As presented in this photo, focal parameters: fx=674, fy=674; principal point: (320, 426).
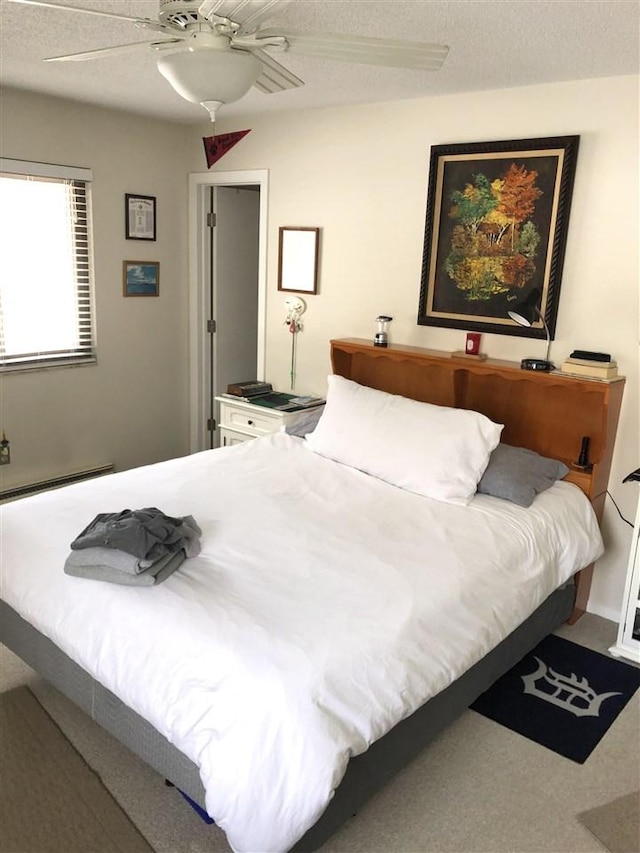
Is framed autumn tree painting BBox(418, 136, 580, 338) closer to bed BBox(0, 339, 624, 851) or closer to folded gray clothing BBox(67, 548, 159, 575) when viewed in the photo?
bed BBox(0, 339, 624, 851)

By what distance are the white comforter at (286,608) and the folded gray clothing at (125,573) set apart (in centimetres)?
3

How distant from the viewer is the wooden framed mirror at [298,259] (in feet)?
13.0

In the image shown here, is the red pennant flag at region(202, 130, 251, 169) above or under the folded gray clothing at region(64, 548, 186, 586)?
above

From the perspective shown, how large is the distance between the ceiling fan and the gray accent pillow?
5.43ft

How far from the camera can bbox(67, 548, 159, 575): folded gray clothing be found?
2.02 m

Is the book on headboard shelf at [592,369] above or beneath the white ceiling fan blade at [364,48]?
beneath

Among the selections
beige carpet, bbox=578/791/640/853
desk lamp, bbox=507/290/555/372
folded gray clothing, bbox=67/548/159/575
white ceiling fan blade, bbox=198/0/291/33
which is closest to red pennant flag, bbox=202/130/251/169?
desk lamp, bbox=507/290/555/372

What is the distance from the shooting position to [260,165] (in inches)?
163

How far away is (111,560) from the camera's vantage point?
2043 millimetres

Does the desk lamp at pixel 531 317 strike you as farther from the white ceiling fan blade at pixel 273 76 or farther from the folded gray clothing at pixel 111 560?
the folded gray clothing at pixel 111 560

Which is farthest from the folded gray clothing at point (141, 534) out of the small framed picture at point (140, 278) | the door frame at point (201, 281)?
the small framed picture at point (140, 278)

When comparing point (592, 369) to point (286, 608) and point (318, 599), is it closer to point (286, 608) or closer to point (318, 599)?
point (318, 599)

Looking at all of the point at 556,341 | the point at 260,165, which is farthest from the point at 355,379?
the point at 260,165

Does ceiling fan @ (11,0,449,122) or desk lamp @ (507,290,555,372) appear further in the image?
desk lamp @ (507,290,555,372)
